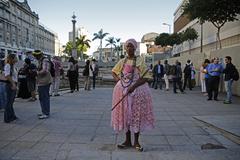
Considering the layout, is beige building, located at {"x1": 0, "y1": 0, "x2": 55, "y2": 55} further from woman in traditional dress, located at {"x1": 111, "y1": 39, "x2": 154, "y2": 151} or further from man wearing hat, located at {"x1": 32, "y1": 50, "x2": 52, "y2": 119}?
woman in traditional dress, located at {"x1": 111, "y1": 39, "x2": 154, "y2": 151}

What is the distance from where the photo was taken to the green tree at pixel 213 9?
22.0 metres

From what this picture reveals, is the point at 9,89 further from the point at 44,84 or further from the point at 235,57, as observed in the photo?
the point at 235,57

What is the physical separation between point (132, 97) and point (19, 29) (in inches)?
3367

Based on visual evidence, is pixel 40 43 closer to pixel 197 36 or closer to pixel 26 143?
pixel 197 36

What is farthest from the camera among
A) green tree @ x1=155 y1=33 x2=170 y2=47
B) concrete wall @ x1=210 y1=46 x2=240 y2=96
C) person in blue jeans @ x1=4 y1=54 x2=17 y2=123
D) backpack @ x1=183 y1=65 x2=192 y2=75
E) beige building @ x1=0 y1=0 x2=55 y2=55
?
beige building @ x1=0 y1=0 x2=55 y2=55

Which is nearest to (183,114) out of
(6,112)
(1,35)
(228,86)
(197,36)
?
(228,86)

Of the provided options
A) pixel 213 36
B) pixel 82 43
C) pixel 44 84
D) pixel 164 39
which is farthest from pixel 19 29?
pixel 44 84

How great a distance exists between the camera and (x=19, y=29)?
87.1 metres

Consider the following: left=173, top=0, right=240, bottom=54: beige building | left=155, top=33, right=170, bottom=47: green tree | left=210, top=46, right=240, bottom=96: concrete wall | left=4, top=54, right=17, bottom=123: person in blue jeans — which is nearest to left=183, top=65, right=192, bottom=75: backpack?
left=210, top=46, right=240, bottom=96: concrete wall

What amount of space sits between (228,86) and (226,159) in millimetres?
7933

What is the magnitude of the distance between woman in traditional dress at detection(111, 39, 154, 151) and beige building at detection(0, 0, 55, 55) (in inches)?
2252

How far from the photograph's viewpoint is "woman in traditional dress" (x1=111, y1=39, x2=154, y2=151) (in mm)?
5992

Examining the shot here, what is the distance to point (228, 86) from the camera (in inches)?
515

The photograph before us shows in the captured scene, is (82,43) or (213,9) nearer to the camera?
(213,9)
